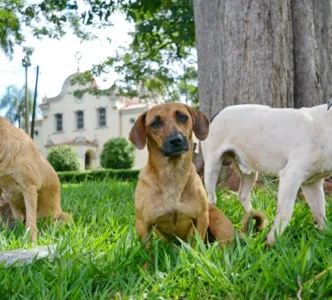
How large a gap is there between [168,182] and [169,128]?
0.42 meters

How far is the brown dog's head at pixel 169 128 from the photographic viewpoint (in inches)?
131

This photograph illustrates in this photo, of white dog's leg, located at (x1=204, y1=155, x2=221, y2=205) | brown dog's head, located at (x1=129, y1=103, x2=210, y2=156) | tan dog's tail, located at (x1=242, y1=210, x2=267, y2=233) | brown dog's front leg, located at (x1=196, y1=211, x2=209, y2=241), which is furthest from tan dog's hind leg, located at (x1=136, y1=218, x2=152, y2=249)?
white dog's leg, located at (x1=204, y1=155, x2=221, y2=205)

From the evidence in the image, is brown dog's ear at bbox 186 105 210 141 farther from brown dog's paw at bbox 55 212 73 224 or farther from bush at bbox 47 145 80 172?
bush at bbox 47 145 80 172

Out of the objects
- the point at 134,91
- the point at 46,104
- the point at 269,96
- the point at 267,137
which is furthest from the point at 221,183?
the point at 46,104

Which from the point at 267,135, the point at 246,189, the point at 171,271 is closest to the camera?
the point at 171,271

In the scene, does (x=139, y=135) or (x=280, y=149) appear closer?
(x=139, y=135)

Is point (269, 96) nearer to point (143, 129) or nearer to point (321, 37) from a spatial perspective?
point (321, 37)

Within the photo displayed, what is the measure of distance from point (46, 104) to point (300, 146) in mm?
48611

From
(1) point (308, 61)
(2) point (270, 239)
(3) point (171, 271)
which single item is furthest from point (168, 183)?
(1) point (308, 61)

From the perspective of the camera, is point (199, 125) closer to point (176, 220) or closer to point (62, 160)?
point (176, 220)

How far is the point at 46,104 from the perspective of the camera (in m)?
50.3

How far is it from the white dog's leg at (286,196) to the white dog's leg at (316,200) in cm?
47

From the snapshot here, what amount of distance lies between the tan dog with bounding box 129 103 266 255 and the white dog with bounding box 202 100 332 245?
28.7 inches

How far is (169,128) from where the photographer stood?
342 centimetres
